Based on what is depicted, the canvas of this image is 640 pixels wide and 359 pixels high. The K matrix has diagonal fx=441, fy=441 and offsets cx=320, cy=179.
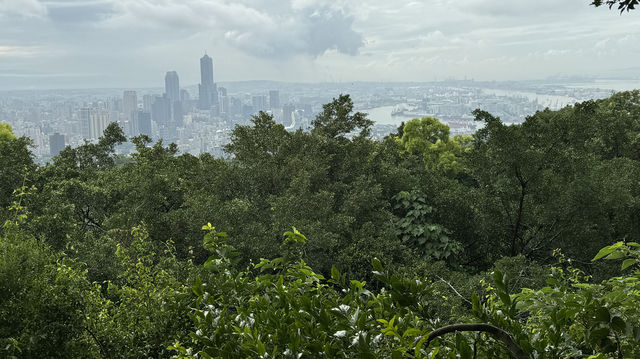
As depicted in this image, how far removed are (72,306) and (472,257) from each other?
1096cm

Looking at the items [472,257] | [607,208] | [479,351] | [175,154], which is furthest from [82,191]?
[607,208]

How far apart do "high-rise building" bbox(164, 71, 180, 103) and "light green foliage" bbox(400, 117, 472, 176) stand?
12066 centimetres

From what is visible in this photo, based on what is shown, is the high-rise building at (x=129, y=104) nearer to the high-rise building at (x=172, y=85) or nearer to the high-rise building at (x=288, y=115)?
the high-rise building at (x=172, y=85)

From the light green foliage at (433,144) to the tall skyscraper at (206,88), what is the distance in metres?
112

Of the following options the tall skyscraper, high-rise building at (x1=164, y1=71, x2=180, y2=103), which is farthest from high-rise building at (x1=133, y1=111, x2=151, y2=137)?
high-rise building at (x1=164, y1=71, x2=180, y2=103)

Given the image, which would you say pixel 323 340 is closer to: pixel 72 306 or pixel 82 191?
pixel 72 306

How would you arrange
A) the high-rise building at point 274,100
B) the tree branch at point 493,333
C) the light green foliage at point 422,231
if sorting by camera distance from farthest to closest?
the high-rise building at point 274,100
the light green foliage at point 422,231
the tree branch at point 493,333

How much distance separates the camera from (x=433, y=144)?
971 inches

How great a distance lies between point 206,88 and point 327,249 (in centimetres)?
13363

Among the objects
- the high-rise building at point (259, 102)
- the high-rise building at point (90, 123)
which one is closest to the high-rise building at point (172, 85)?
the high-rise building at point (259, 102)

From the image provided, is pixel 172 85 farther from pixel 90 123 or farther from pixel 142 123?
pixel 90 123

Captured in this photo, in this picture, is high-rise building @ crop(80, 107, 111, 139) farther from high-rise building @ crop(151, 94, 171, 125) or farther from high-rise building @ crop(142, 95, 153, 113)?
high-rise building @ crop(142, 95, 153, 113)

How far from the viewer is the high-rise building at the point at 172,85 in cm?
13438

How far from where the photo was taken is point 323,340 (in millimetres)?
2094
